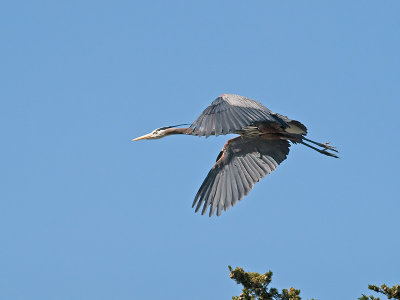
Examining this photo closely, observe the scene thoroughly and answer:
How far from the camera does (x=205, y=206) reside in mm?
10016

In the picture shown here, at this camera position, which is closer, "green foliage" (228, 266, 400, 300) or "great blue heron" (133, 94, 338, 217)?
"green foliage" (228, 266, 400, 300)

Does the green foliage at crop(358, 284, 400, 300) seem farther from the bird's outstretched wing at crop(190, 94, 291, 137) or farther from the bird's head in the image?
the bird's head

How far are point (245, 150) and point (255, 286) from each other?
4.16 m

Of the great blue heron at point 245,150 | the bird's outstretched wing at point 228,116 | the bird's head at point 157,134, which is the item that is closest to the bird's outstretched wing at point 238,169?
the great blue heron at point 245,150

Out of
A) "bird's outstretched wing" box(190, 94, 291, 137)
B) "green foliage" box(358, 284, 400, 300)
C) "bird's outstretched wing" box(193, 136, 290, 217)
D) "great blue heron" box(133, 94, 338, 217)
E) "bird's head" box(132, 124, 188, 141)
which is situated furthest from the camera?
"bird's head" box(132, 124, 188, 141)

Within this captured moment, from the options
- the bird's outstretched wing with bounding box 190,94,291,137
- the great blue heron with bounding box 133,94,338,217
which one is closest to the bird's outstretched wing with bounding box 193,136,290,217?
the great blue heron with bounding box 133,94,338,217

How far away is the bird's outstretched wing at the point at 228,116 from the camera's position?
8.36 m

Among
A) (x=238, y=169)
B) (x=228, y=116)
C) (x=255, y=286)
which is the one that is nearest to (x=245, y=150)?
(x=238, y=169)

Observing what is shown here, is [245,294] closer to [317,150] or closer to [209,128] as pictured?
[209,128]

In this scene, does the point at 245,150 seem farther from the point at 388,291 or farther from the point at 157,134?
the point at 388,291

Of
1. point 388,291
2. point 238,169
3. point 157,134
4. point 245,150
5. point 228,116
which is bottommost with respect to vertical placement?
point 388,291

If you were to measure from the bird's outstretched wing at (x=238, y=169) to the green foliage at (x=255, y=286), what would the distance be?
8.47 feet

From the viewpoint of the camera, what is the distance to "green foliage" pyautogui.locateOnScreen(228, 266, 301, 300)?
722 cm

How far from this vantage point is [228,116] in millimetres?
8680
